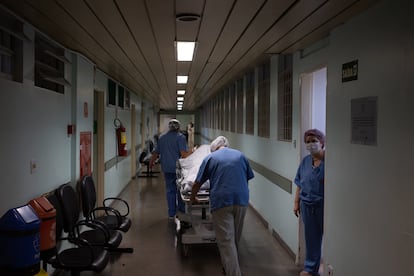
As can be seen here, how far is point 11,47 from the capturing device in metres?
2.68

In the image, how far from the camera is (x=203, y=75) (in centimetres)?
631

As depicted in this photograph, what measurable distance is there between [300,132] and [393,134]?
68.4 inches

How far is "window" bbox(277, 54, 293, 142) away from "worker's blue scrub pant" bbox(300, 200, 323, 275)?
42.3 inches

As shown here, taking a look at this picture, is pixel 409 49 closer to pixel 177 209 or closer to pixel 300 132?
pixel 300 132

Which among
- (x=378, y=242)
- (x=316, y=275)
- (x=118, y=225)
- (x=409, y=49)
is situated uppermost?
(x=409, y=49)

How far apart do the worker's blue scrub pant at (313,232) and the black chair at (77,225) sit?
180 centimetres

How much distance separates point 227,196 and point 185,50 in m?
1.71

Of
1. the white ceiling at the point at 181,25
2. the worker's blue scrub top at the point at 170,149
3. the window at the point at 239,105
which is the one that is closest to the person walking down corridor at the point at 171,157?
the worker's blue scrub top at the point at 170,149

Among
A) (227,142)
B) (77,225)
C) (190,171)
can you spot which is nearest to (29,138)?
(77,225)

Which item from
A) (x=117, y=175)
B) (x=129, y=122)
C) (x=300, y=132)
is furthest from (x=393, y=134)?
(x=129, y=122)

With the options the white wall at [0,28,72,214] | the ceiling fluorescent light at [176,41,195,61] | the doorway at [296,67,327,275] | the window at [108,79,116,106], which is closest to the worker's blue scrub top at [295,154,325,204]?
the doorway at [296,67,327,275]

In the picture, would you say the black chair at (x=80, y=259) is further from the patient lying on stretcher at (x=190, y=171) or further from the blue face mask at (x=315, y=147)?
the blue face mask at (x=315, y=147)

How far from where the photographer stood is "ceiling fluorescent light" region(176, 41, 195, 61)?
371 centimetres

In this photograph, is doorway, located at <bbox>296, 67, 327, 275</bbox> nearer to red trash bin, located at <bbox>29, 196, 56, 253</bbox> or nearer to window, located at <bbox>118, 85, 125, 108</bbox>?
red trash bin, located at <bbox>29, 196, 56, 253</bbox>
